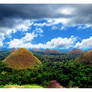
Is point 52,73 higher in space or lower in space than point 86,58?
lower

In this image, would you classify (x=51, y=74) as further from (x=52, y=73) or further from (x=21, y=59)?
(x=21, y=59)

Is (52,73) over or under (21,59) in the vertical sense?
under

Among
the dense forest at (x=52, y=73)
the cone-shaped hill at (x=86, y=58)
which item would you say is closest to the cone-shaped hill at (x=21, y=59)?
the dense forest at (x=52, y=73)

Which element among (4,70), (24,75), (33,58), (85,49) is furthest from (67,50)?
(4,70)

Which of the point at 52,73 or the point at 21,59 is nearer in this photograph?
the point at 52,73

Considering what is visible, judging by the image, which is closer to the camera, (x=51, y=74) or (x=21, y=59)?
(x=51, y=74)

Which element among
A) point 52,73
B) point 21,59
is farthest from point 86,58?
point 21,59

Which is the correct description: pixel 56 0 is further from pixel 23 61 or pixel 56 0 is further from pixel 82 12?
pixel 23 61

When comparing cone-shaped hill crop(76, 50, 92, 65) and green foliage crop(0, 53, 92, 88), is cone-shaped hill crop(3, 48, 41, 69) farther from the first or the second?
cone-shaped hill crop(76, 50, 92, 65)
